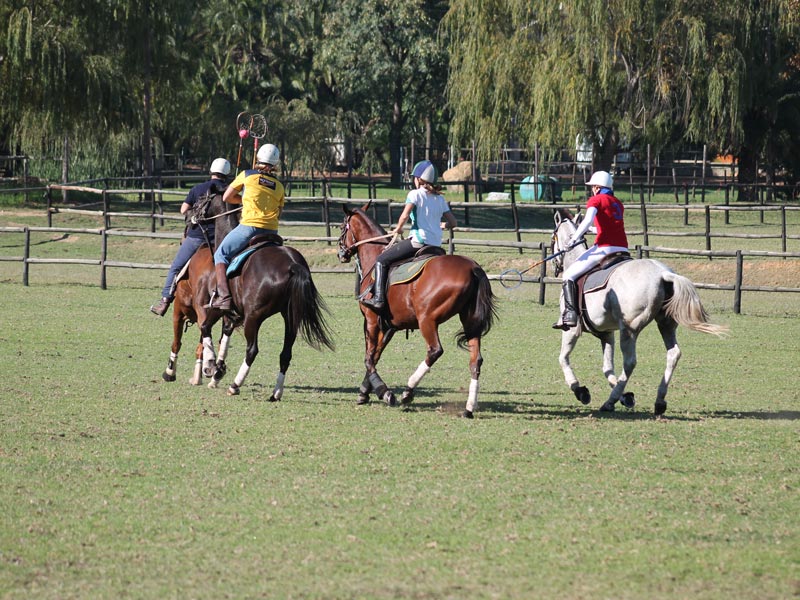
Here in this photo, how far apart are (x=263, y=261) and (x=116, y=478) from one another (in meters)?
3.68

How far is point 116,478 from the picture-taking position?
7504mm

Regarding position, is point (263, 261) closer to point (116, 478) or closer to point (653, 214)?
point (116, 478)

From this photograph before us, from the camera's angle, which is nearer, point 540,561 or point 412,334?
point 540,561

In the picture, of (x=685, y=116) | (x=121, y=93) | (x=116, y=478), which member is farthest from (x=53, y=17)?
(x=116, y=478)

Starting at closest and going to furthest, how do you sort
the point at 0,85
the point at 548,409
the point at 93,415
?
the point at 93,415 < the point at 548,409 < the point at 0,85

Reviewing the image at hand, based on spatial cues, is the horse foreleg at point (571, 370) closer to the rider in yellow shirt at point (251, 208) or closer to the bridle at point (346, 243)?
the bridle at point (346, 243)

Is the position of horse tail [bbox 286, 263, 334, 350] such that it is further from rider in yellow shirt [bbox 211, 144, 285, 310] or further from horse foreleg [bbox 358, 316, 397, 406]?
rider in yellow shirt [bbox 211, 144, 285, 310]

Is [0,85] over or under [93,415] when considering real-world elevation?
over

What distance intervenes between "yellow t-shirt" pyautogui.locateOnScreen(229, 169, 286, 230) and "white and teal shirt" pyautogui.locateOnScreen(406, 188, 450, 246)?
4.60ft

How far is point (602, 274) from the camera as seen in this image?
417 inches

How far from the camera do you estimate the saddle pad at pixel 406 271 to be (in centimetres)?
1033

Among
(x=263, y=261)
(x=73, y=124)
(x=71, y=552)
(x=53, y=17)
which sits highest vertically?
(x=53, y=17)

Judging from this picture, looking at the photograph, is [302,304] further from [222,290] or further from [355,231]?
[355,231]

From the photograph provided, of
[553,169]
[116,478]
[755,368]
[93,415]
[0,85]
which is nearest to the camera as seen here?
[116,478]
